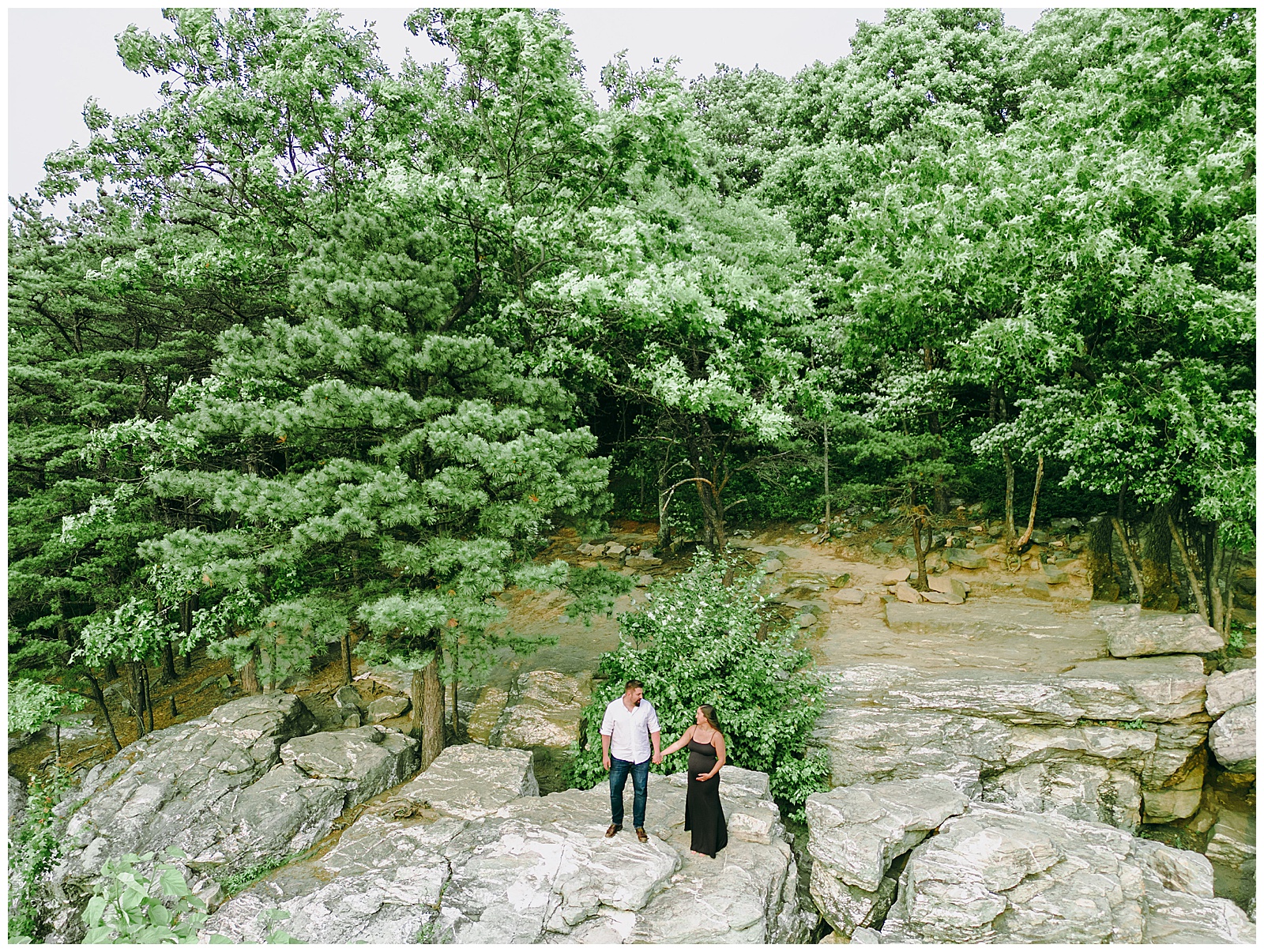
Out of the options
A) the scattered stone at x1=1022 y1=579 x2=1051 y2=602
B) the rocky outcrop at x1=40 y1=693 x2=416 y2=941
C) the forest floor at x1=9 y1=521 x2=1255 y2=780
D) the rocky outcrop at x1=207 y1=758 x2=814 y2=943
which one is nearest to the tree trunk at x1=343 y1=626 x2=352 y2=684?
the forest floor at x1=9 y1=521 x2=1255 y2=780

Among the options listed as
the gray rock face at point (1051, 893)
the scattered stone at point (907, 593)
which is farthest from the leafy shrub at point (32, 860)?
the scattered stone at point (907, 593)

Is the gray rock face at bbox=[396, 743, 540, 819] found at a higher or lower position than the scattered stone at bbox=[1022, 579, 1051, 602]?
lower

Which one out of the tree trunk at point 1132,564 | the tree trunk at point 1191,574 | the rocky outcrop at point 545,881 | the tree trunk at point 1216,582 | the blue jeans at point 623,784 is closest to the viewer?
the rocky outcrop at point 545,881

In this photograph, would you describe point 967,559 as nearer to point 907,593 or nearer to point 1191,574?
point 907,593

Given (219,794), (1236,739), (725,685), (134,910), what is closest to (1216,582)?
(1236,739)

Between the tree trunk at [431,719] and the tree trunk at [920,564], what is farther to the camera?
the tree trunk at [920,564]

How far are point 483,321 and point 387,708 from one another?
792 centimetres

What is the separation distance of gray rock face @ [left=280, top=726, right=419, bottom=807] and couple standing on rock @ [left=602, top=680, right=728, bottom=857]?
497cm

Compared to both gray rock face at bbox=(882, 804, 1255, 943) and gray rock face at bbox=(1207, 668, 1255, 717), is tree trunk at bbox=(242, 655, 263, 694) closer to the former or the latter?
gray rock face at bbox=(882, 804, 1255, 943)

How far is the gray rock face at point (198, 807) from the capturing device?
8641mm

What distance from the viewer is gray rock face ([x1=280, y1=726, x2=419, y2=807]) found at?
9.57 m

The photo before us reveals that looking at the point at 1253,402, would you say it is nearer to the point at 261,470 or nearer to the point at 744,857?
the point at 744,857

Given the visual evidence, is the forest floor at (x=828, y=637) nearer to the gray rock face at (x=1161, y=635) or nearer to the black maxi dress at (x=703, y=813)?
the gray rock face at (x=1161, y=635)

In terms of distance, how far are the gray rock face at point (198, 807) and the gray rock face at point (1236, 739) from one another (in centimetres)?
1234
